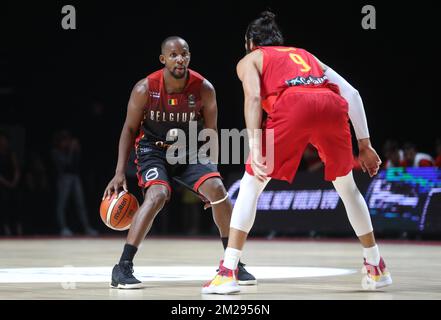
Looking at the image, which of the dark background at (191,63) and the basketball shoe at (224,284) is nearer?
the basketball shoe at (224,284)

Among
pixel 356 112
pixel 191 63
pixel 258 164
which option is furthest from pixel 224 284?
pixel 191 63

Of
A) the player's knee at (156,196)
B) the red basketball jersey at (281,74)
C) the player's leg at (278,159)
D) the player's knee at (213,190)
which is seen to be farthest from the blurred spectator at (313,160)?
the player's leg at (278,159)

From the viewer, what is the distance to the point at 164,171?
276 inches

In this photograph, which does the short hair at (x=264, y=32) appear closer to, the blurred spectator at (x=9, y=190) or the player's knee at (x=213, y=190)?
the player's knee at (x=213, y=190)

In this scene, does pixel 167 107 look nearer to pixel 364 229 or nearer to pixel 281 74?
pixel 281 74

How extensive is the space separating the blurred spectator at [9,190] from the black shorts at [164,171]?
33.6ft

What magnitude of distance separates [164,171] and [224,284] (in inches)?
53.0

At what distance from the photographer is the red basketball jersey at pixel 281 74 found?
6.11 meters

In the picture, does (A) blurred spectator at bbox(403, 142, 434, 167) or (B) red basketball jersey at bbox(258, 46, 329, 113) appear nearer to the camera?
(B) red basketball jersey at bbox(258, 46, 329, 113)

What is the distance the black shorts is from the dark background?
35.2ft

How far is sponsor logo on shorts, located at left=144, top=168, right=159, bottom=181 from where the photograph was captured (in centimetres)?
692

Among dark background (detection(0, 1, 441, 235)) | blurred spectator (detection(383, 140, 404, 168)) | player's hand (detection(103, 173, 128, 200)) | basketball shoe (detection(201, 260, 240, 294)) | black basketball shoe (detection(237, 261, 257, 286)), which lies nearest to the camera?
basketball shoe (detection(201, 260, 240, 294))

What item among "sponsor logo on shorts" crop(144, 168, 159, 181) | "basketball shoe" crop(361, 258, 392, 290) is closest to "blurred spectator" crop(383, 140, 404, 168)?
"sponsor logo on shorts" crop(144, 168, 159, 181)

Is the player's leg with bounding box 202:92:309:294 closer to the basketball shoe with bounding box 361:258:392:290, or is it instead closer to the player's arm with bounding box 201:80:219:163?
the basketball shoe with bounding box 361:258:392:290
